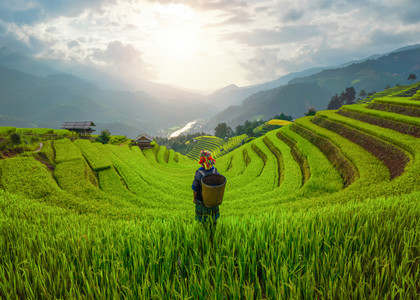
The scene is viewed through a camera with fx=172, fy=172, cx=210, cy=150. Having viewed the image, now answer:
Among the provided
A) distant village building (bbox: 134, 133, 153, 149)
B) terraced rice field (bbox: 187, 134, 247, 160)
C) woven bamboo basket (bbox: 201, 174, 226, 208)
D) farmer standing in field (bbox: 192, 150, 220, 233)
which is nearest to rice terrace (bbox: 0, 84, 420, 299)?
farmer standing in field (bbox: 192, 150, 220, 233)

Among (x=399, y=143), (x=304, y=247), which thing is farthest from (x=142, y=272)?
(x=399, y=143)

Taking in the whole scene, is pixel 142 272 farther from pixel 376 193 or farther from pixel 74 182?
pixel 74 182

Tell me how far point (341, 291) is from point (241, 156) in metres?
22.5

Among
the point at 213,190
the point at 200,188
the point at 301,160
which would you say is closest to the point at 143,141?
the point at 301,160

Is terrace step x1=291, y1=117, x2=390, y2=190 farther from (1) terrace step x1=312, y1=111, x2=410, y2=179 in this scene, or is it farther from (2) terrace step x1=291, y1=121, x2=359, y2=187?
(1) terrace step x1=312, y1=111, x2=410, y2=179

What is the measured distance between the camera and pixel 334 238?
2.72 m

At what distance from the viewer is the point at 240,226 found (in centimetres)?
334

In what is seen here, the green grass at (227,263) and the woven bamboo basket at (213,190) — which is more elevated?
the woven bamboo basket at (213,190)

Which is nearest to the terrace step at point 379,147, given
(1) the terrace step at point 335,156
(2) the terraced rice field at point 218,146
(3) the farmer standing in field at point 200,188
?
(1) the terrace step at point 335,156

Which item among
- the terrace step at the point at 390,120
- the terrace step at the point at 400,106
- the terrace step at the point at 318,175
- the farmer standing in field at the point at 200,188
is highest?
the terrace step at the point at 400,106

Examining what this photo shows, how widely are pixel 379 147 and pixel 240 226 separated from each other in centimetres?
1334

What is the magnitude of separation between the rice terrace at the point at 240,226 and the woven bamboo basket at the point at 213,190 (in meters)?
0.55

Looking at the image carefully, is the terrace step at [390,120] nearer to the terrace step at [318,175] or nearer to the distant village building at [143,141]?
the terrace step at [318,175]

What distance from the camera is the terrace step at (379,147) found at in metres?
8.96
